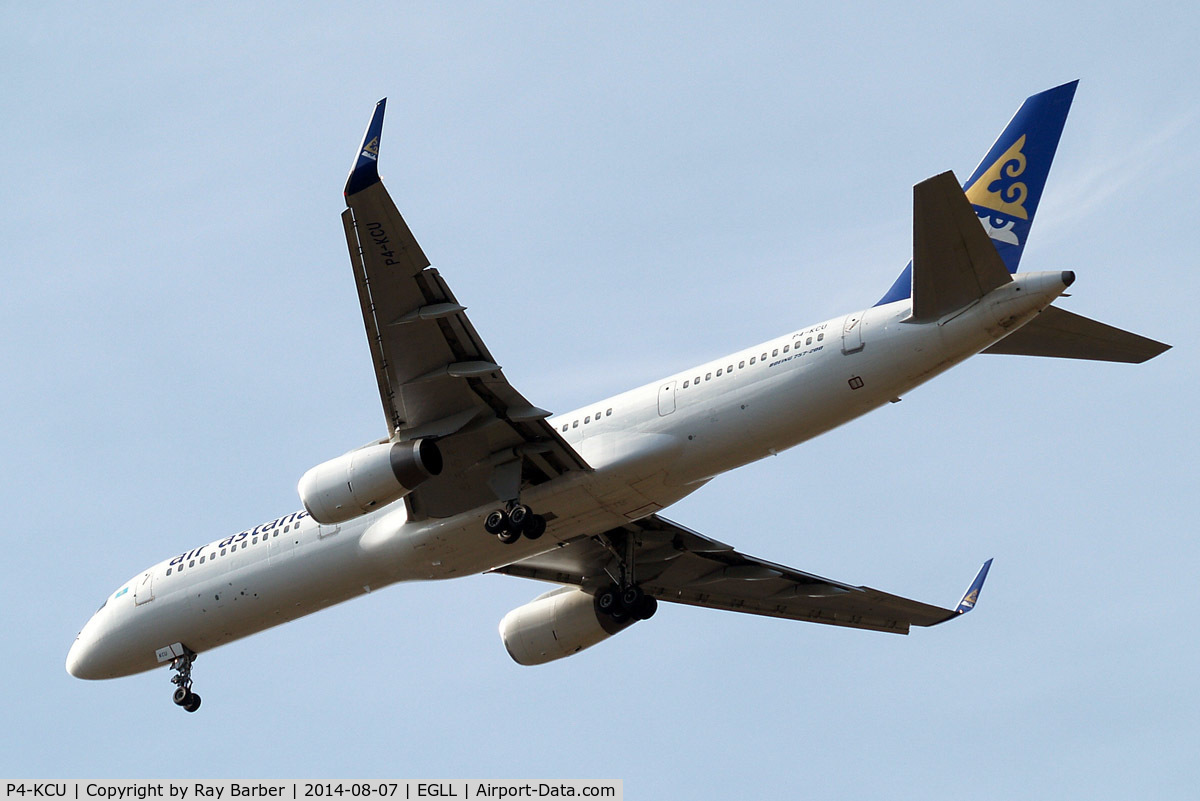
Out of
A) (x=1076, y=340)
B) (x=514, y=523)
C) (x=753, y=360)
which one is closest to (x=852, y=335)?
(x=753, y=360)

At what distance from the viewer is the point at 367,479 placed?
981 inches

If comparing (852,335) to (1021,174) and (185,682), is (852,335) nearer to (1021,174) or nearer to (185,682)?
(1021,174)

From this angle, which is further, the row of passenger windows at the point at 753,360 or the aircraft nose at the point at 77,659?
the aircraft nose at the point at 77,659

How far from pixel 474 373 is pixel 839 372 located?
5894 millimetres

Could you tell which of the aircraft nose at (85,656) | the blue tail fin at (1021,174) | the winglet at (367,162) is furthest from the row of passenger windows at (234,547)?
the blue tail fin at (1021,174)

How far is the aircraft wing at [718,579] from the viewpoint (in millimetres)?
31469

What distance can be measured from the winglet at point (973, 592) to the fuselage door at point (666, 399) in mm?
8888

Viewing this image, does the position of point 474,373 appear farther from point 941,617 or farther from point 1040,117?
point 941,617

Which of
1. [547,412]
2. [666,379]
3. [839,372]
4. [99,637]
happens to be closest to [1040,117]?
[839,372]

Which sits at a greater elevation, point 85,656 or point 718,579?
point 718,579

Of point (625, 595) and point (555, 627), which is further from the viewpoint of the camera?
point (555, 627)

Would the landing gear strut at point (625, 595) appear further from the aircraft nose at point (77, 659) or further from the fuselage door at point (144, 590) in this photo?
the aircraft nose at point (77, 659)

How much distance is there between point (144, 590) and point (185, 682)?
2015mm
